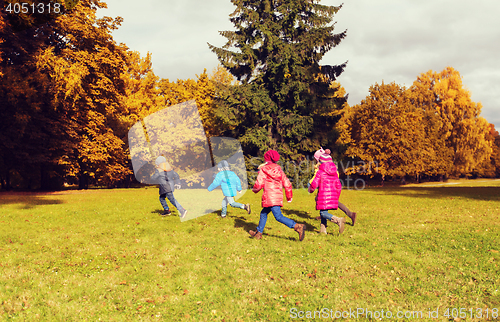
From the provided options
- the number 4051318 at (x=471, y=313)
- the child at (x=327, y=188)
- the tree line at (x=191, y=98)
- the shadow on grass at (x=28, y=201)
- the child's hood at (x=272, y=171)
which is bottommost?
the number 4051318 at (x=471, y=313)

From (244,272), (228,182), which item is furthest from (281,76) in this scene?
(244,272)

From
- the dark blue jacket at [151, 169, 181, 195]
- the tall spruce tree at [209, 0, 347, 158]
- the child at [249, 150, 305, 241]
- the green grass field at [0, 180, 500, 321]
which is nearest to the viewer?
the green grass field at [0, 180, 500, 321]

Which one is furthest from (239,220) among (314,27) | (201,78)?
(201,78)

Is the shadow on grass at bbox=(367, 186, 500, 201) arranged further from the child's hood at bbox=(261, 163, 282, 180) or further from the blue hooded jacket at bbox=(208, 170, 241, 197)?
the child's hood at bbox=(261, 163, 282, 180)

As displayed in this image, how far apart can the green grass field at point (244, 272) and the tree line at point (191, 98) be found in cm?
1841

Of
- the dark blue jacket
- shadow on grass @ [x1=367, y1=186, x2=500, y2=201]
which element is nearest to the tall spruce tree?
shadow on grass @ [x1=367, y1=186, x2=500, y2=201]

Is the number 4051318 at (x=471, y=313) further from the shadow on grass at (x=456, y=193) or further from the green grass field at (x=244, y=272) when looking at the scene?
the shadow on grass at (x=456, y=193)

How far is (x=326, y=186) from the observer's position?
9.45 metres

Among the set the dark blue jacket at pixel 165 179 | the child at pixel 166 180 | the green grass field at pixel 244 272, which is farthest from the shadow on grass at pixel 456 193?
the dark blue jacket at pixel 165 179

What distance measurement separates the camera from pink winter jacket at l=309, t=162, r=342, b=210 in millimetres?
9445

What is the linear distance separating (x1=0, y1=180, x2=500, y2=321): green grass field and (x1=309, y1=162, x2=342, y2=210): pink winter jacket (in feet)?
3.37

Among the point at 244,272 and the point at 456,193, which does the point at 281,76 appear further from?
the point at 244,272

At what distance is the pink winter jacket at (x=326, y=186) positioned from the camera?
9.45 meters

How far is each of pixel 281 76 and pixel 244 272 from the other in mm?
30140
